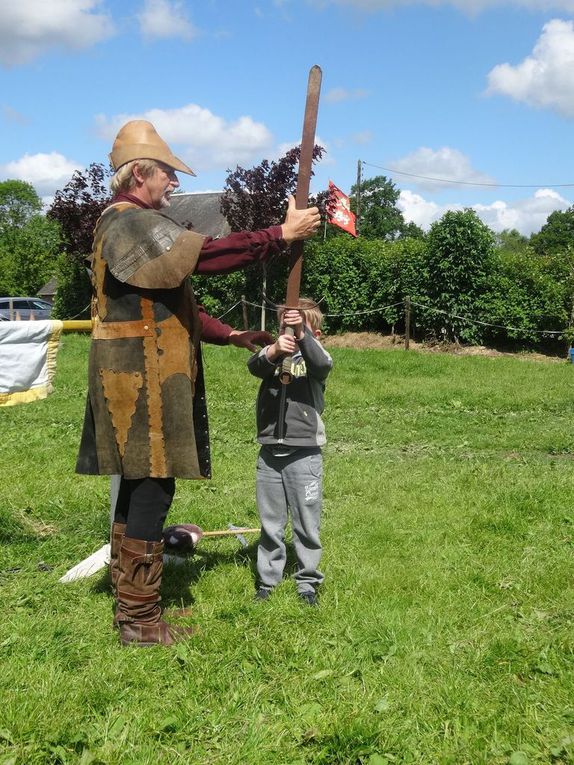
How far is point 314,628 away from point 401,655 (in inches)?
19.2

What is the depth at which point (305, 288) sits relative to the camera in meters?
25.4

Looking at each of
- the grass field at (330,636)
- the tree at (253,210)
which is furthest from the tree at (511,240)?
the grass field at (330,636)

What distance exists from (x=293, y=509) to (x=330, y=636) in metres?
0.75

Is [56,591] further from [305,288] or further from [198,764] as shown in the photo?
[305,288]

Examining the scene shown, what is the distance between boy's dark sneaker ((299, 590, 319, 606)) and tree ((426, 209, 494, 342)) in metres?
18.0

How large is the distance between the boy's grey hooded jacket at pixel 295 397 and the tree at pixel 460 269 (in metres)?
17.7

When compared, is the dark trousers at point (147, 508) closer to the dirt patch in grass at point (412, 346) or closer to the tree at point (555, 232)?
the dirt patch in grass at point (412, 346)

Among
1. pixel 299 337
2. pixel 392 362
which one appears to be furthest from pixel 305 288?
pixel 299 337

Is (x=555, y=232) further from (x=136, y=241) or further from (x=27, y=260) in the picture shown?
(x=136, y=241)

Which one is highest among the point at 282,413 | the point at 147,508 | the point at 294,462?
the point at 282,413

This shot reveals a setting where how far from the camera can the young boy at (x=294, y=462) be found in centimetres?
407

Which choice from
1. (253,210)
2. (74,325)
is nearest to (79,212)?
(253,210)

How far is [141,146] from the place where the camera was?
3.52 metres

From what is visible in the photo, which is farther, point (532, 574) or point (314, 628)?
point (532, 574)
